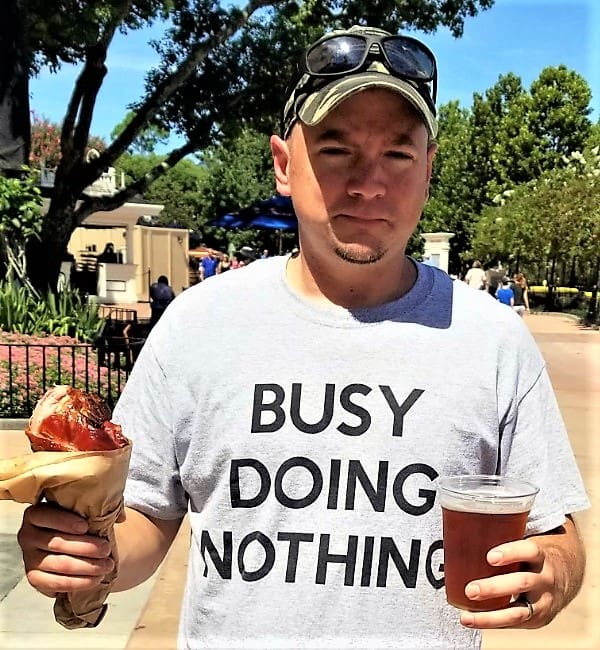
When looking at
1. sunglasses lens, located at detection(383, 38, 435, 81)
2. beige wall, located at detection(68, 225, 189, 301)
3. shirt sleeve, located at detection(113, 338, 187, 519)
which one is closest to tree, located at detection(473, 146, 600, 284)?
beige wall, located at detection(68, 225, 189, 301)

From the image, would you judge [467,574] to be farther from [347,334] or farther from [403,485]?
[347,334]

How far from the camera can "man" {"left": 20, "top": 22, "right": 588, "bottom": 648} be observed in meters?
1.49

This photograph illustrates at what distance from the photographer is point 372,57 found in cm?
163

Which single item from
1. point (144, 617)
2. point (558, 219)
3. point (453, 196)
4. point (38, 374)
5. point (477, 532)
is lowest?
point (144, 617)

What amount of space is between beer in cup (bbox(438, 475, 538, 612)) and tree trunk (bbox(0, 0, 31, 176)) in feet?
34.7

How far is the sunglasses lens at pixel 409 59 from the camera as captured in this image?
1.62 m

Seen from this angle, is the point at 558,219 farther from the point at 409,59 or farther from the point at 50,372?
the point at 409,59

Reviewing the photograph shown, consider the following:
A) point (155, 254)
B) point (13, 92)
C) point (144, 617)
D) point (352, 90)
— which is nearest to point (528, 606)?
point (352, 90)

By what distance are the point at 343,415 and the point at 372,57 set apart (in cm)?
74

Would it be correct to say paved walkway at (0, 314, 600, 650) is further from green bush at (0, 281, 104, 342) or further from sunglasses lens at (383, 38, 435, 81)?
green bush at (0, 281, 104, 342)

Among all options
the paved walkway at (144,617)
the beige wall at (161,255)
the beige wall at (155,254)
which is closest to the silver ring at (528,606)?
the paved walkway at (144,617)

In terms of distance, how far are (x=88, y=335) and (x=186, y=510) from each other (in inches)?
352

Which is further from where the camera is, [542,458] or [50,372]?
[50,372]

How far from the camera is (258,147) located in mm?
37656
